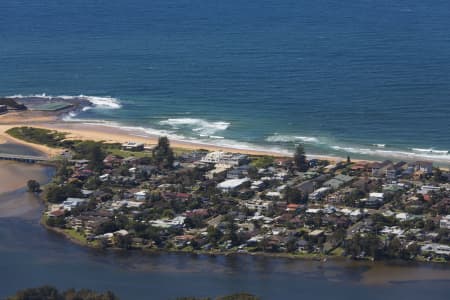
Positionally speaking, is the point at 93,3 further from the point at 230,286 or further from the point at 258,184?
the point at 230,286

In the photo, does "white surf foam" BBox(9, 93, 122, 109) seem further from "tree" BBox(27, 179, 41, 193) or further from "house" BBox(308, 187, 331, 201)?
"house" BBox(308, 187, 331, 201)

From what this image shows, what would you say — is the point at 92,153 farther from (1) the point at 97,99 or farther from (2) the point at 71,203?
(1) the point at 97,99

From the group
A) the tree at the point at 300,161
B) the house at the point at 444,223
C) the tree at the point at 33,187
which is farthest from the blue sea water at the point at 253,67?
the tree at the point at 33,187

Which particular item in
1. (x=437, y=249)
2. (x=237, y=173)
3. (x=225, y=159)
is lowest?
(x=437, y=249)

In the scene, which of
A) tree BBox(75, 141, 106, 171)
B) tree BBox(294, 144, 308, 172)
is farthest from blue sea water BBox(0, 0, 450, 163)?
tree BBox(75, 141, 106, 171)

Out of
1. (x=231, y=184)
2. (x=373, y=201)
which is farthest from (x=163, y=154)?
(x=373, y=201)

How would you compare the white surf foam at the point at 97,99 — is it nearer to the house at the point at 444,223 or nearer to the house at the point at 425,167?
the house at the point at 425,167

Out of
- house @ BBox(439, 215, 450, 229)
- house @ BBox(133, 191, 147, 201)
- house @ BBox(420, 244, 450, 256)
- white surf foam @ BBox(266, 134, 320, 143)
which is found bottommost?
house @ BBox(420, 244, 450, 256)

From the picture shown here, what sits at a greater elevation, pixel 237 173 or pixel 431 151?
pixel 431 151
